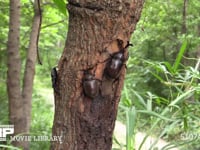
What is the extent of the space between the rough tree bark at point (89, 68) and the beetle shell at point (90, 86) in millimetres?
17

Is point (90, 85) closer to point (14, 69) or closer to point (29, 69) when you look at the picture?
point (14, 69)

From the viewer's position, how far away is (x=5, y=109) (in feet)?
18.6

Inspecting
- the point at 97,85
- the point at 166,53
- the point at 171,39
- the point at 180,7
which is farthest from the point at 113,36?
the point at 166,53

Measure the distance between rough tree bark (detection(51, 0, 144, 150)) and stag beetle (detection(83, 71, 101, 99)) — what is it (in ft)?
0.05

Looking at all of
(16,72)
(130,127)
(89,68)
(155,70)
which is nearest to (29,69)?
(16,72)

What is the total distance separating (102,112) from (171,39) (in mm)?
6608

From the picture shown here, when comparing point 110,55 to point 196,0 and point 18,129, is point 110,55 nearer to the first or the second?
point 18,129

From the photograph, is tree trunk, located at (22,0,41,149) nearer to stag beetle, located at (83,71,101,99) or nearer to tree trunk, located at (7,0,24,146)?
tree trunk, located at (7,0,24,146)

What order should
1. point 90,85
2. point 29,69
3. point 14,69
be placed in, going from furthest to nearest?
point 29,69 → point 14,69 → point 90,85

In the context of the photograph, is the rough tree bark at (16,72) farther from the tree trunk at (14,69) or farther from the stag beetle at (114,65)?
the stag beetle at (114,65)

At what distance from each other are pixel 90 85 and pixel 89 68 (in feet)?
0.22

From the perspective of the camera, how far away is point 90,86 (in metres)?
1.07

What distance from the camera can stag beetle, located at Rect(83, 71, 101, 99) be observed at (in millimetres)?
1074

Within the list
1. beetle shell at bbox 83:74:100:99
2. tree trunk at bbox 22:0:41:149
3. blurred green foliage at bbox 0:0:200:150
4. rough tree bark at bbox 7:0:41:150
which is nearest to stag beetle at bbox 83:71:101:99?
beetle shell at bbox 83:74:100:99
